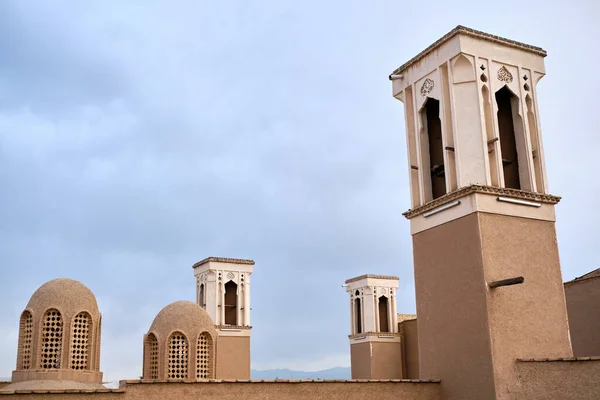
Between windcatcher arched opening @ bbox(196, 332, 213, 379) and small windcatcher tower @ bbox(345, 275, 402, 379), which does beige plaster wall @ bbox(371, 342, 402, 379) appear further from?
windcatcher arched opening @ bbox(196, 332, 213, 379)

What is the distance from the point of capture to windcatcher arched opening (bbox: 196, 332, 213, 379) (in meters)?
13.6

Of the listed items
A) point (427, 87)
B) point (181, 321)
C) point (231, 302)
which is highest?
point (427, 87)

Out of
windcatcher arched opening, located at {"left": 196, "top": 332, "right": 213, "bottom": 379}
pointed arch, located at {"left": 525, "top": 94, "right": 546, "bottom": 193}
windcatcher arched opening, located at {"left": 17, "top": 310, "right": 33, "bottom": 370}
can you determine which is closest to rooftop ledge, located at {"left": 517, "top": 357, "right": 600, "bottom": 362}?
pointed arch, located at {"left": 525, "top": 94, "right": 546, "bottom": 193}

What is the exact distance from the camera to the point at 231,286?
28.7m

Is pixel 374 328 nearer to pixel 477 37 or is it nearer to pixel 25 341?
pixel 477 37

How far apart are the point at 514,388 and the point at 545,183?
394 cm

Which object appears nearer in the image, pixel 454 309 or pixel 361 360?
pixel 454 309

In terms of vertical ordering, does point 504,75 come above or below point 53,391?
above

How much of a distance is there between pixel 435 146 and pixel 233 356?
16.3 meters

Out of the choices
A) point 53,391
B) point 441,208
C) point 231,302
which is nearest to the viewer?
point 53,391

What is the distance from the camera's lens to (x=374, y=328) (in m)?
31.6

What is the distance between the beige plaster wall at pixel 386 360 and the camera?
1232 inches

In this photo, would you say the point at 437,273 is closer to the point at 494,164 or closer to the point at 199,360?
the point at 494,164

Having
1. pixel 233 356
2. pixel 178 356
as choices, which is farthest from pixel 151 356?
pixel 233 356
